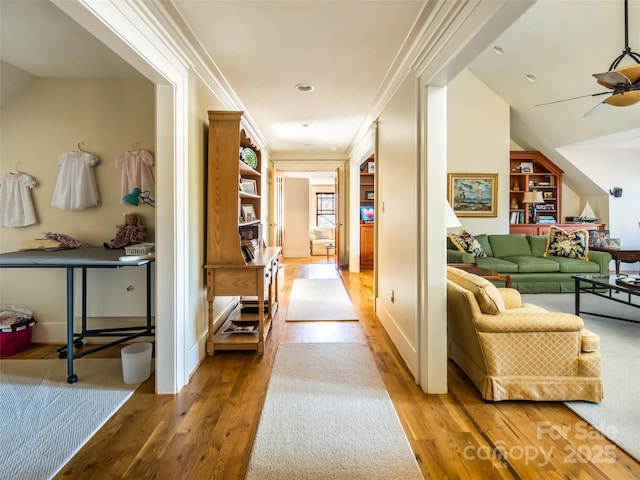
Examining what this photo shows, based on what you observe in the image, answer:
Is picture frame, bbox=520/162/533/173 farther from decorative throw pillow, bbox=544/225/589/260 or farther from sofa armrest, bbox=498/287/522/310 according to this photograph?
sofa armrest, bbox=498/287/522/310

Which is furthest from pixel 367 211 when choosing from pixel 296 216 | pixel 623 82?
pixel 623 82

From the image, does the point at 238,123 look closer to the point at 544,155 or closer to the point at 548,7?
the point at 548,7

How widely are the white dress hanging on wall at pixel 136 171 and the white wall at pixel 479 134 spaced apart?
16.9 feet

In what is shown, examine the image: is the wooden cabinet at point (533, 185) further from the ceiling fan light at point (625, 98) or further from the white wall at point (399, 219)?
the white wall at point (399, 219)

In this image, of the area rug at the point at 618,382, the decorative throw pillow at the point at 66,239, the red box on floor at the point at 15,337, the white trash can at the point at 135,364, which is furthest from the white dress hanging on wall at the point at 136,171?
the area rug at the point at 618,382

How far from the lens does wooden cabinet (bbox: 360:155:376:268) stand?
6.76 metres

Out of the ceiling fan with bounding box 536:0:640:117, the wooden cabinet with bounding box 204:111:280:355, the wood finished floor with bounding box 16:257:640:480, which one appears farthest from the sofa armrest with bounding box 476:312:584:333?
the ceiling fan with bounding box 536:0:640:117

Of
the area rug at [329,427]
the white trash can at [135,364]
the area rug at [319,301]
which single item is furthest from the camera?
the area rug at [319,301]

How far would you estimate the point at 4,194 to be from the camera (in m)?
2.71

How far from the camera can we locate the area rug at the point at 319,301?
3.63 m

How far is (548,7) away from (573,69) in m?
1.14

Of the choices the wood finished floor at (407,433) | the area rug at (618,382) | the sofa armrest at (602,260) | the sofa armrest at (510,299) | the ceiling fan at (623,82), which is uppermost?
the ceiling fan at (623,82)

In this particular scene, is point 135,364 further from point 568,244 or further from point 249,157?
point 568,244

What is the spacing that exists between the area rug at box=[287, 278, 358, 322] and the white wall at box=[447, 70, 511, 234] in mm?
3247
